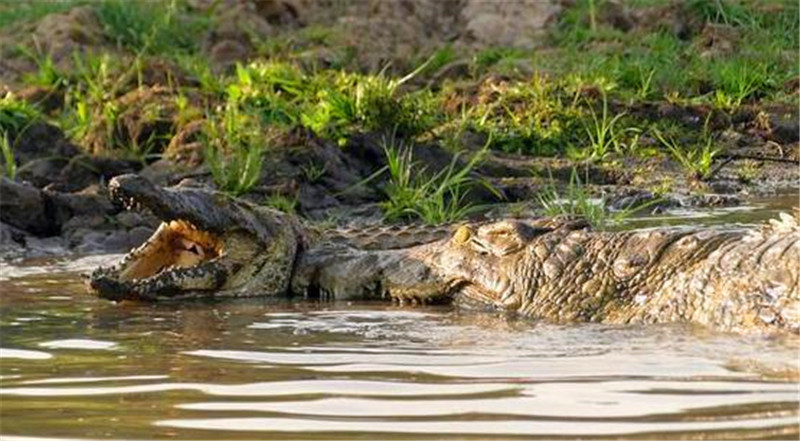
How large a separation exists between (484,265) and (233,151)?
138 inches

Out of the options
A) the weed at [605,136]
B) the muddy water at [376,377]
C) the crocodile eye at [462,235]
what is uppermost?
the weed at [605,136]

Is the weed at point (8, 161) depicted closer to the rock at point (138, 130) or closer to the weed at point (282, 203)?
the rock at point (138, 130)

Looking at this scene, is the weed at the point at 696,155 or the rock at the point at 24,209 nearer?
the rock at the point at 24,209

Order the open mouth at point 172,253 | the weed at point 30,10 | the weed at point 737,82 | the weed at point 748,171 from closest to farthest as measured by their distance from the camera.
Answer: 1. the open mouth at point 172,253
2. the weed at point 748,171
3. the weed at point 737,82
4. the weed at point 30,10

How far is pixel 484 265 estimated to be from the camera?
7.68 meters

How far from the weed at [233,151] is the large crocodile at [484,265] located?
2.03 metres

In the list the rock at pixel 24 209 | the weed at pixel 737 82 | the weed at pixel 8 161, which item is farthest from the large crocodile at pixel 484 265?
the weed at pixel 737 82

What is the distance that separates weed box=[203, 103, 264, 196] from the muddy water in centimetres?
278

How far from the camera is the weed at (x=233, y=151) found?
1049 centimetres

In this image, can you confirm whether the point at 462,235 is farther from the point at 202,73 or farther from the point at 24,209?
the point at 202,73

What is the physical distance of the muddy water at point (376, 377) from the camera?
473cm

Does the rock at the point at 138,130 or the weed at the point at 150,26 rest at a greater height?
the weed at the point at 150,26

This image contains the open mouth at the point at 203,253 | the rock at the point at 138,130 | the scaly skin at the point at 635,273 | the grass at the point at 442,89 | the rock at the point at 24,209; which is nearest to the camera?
the scaly skin at the point at 635,273

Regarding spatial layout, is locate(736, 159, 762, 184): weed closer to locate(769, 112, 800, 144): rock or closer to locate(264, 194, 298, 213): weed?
locate(769, 112, 800, 144): rock
